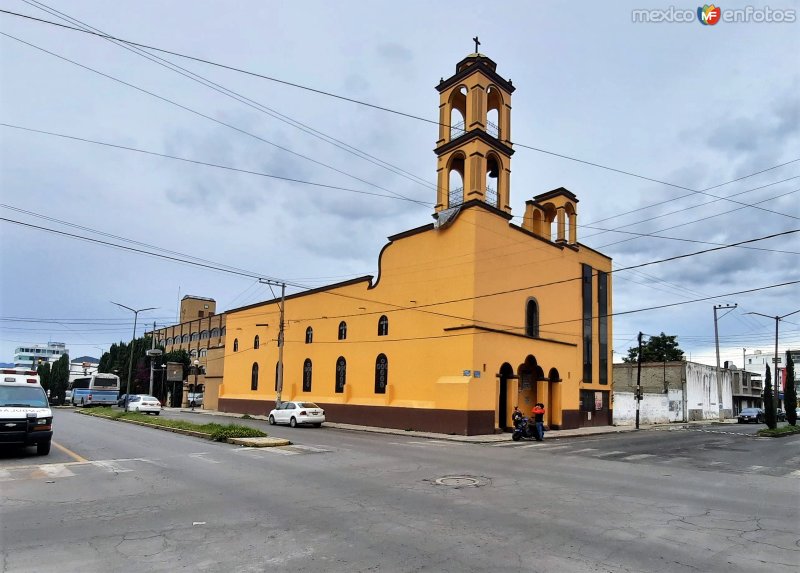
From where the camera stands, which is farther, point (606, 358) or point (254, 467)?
point (606, 358)

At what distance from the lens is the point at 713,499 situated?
10.3m

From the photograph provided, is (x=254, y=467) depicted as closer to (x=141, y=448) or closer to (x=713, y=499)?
(x=141, y=448)

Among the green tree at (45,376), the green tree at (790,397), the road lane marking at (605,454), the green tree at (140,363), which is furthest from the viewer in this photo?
the green tree at (45,376)

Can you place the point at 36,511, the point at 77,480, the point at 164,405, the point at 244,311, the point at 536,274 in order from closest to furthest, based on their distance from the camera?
1. the point at 36,511
2. the point at 77,480
3. the point at 536,274
4. the point at 244,311
5. the point at 164,405

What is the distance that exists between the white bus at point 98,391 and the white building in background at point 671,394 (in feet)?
159

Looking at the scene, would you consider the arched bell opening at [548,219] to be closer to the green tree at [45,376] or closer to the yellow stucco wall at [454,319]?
the yellow stucco wall at [454,319]

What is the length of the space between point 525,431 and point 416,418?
611 cm

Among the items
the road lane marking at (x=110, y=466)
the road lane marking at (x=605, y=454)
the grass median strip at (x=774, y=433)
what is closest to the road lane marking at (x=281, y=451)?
the road lane marking at (x=110, y=466)

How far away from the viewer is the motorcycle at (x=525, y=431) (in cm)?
2494

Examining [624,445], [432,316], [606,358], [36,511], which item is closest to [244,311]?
[432,316]

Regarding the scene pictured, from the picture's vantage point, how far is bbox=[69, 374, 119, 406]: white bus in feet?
184

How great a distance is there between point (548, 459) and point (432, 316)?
45.3 ft

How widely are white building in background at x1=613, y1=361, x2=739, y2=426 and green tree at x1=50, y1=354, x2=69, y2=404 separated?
6318 centimetres

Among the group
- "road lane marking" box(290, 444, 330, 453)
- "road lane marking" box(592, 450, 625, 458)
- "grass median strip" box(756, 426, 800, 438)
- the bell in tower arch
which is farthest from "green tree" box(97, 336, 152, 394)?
"grass median strip" box(756, 426, 800, 438)
